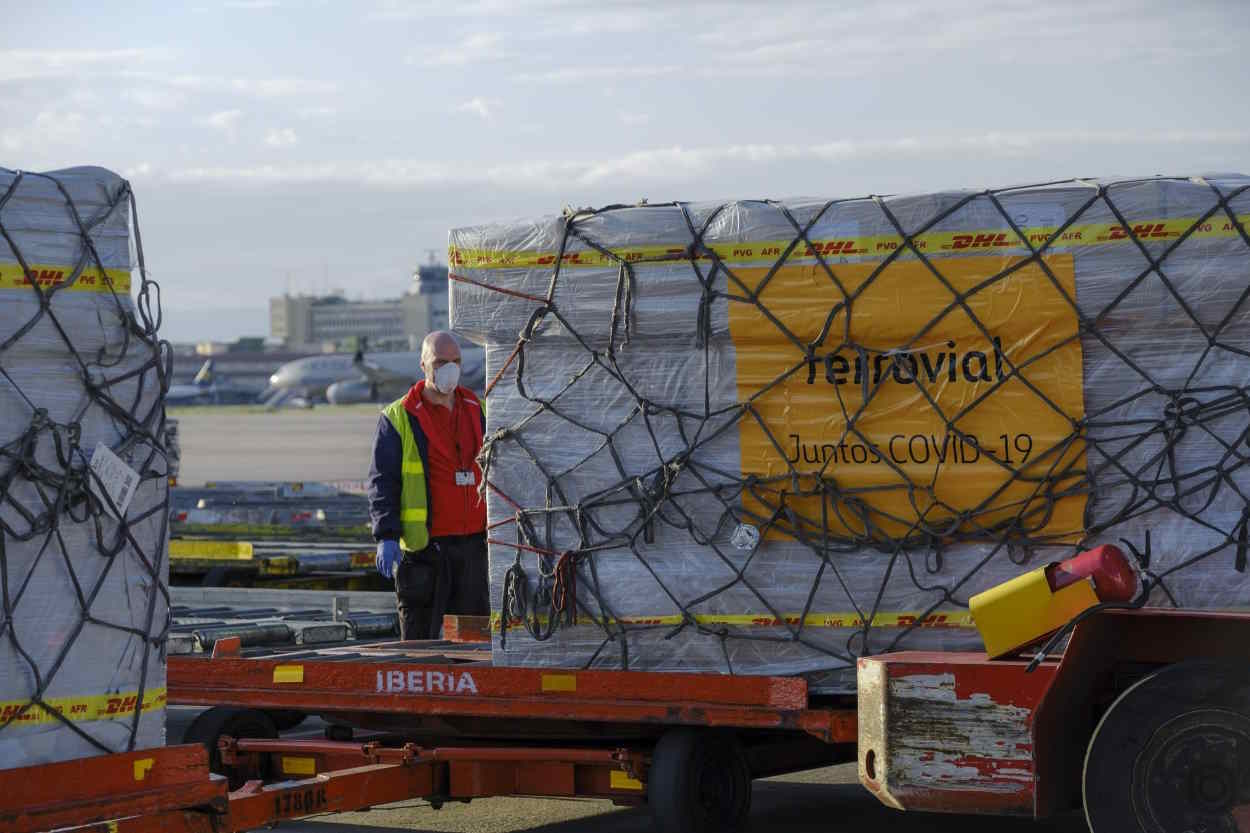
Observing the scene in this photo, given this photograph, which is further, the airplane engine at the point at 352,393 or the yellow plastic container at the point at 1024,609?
the airplane engine at the point at 352,393

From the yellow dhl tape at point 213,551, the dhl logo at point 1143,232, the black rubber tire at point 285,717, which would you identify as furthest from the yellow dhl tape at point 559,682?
the yellow dhl tape at point 213,551

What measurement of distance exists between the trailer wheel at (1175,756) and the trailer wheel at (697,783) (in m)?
1.55

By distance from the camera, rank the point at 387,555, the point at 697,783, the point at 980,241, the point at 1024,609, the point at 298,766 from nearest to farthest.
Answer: the point at 1024,609 < the point at 980,241 < the point at 697,783 < the point at 298,766 < the point at 387,555

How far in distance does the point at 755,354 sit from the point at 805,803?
2.40 meters

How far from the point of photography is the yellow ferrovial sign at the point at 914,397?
20.5 ft

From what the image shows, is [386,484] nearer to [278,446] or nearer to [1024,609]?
[1024,609]

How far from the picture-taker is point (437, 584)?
882cm

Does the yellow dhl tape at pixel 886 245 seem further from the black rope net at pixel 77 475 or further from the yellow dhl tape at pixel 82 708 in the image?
the yellow dhl tape at pixel 82 708

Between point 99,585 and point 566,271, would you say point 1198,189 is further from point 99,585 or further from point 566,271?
point 99,585

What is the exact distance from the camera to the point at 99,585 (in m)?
5.14

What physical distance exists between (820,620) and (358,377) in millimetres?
104311

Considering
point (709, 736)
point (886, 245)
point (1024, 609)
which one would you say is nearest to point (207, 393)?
point (709, 736)

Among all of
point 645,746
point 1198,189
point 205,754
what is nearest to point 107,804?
point 205,754

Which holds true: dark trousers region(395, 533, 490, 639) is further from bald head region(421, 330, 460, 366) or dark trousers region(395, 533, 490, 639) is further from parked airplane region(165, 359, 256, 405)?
parked airplane region(165, 359, 256, 405)
